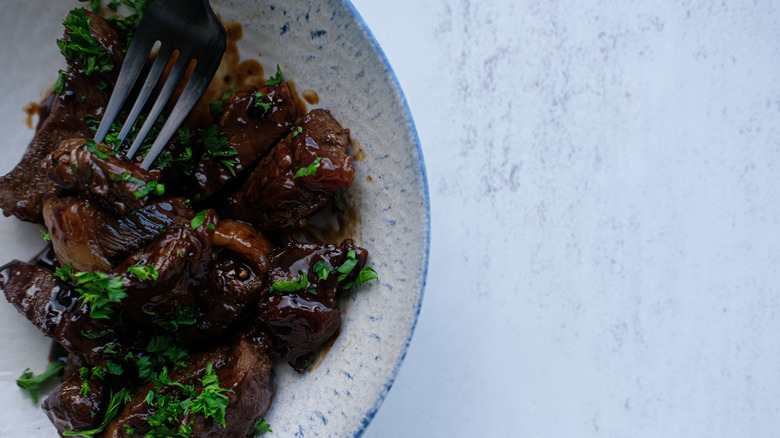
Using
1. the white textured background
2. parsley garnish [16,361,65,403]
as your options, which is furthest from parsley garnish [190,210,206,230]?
→ the white textured background

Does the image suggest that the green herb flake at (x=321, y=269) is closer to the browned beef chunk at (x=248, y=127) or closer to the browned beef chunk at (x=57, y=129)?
the browned beef chunk at (x=248, y=127)

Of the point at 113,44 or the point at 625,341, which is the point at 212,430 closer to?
the point at 113,44

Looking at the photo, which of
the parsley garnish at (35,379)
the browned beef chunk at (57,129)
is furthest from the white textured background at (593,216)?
the parsley garnish at (35,379)

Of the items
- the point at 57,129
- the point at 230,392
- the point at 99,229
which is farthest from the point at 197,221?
the point at 57,129

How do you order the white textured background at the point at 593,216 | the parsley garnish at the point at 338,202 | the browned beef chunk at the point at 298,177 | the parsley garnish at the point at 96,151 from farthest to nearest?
the white textured background at the point at 593,216 < the parsley garnish at the point at 338,202 < the browned beef chunk at the point at 298,177 < the parsley garnish at the point at 96,151

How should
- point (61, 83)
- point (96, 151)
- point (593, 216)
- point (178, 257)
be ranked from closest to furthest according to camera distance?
point (96, 151)
point (178, 257)
point (61, 83)
point (593, 216)

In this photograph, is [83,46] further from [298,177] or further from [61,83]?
[298,177]
